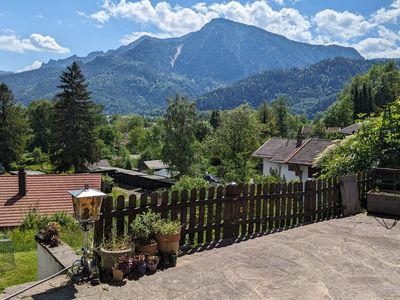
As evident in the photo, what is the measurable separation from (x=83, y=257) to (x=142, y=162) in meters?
58.6

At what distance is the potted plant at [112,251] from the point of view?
5.49 metres

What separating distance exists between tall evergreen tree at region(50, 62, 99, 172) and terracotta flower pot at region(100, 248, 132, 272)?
1719 inches

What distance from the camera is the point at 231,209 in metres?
7.76

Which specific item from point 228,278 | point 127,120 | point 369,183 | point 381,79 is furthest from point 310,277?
point 127,120

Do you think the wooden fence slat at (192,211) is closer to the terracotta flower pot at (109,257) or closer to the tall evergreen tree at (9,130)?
the terracotta flower pot at (109,257)

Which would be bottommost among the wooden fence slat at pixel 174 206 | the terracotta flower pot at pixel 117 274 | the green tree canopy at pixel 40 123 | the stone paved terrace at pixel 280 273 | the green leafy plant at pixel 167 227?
the stone paved terrace at pixel 280 273

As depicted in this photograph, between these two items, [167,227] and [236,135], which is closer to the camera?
[167,227]

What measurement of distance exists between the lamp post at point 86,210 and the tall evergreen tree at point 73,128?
43.6 meters

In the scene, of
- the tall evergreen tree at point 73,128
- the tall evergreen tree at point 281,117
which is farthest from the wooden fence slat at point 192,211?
the tall evergreen tree at point 281,117

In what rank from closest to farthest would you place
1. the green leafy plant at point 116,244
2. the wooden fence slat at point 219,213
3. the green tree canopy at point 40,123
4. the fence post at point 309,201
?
the green leafy plant at point 116,244 < the wooden fence slat at point 219,213 < the fence post at point 309,201 < the green tree canopy at point 40,123

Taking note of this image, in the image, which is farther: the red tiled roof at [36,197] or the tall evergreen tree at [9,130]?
the tall evergreen tree at [9,130]

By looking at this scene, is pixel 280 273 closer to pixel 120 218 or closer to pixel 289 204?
pixel 120 218

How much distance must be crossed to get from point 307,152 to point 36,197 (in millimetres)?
26195

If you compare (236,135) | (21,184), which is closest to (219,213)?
(21,184)
